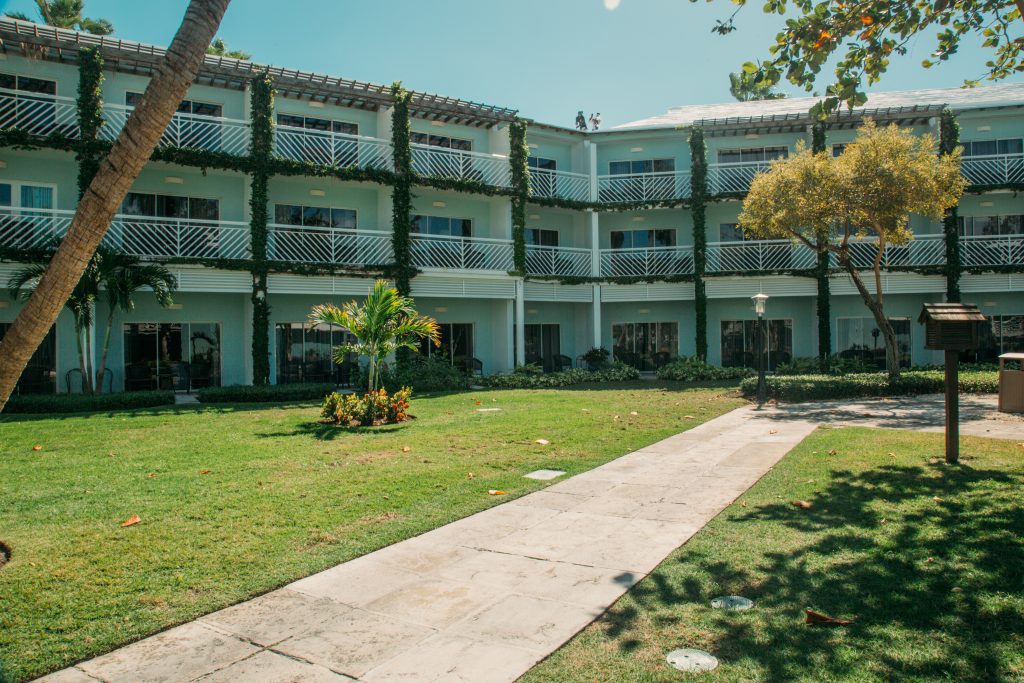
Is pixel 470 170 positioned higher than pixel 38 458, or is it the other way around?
pixel 470 170

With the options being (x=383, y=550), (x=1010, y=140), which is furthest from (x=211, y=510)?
(x=1010, y=140)

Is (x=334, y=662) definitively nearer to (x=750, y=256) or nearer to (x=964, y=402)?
(x=964, y=402)

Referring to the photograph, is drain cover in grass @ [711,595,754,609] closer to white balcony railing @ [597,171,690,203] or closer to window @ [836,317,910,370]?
white balcony railing @ [597,171,690,203]

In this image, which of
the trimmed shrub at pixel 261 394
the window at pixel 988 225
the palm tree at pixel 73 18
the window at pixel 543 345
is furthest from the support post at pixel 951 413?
the palm tree at pixel 73 18

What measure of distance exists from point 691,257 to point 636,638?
75.2ft

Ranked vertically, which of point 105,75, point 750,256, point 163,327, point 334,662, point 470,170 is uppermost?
point 105,75

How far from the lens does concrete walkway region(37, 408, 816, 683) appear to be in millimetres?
3287

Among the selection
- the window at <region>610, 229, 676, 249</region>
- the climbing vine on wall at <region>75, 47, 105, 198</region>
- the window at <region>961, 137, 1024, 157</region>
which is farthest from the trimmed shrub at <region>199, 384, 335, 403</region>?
the window at <region>961, 137, 1024, 157</region>

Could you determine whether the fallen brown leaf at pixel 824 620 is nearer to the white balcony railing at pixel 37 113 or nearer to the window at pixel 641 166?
the white balcony railing at pixel 37 113

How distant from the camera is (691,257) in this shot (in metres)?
25.1

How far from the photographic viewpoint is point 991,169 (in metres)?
23.4

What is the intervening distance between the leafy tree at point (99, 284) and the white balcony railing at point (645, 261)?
596 inches

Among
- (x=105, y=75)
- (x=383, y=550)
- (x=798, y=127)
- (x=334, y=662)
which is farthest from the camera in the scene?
(x=798, y=127)

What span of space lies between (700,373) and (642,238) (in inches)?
284
